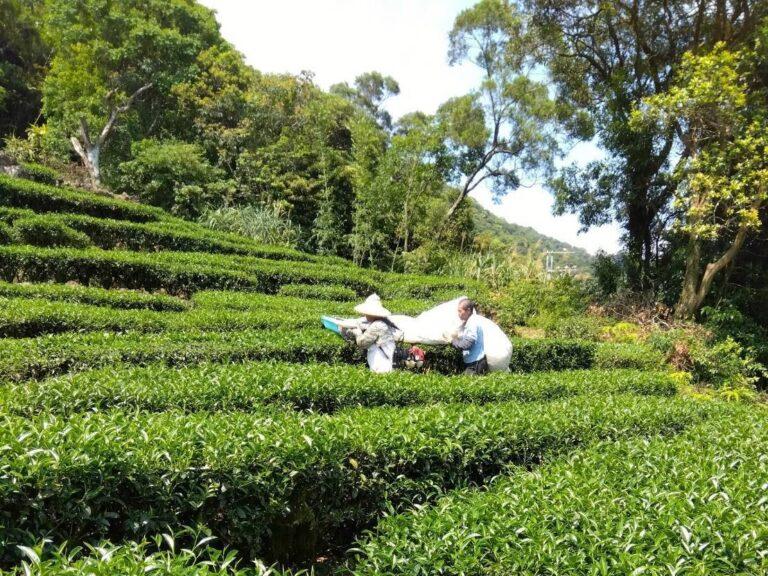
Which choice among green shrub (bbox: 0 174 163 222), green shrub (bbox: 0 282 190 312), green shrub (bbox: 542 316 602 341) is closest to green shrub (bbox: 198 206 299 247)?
green shrub (bbox: 0 174 163 222)

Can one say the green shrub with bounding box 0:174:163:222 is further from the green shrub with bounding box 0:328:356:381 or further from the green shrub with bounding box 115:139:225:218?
the green shrub with bounding box 0:328:356:381

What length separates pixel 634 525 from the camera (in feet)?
8.05

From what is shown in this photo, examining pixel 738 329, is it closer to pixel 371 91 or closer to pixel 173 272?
pixel 173 272

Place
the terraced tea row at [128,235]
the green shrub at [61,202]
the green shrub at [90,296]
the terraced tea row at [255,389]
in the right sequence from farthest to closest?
1. the green shrub at [61,202]
2. the terraced tea row at [128,235]
3. the green shrub at [90,296]
4. the terraced tea row at [255,389]

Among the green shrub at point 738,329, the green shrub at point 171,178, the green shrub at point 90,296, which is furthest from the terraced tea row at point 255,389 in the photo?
the green shrub at point 171,178

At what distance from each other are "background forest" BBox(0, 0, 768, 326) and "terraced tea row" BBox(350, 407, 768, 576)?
29.8 feet

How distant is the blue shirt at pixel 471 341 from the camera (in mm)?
6938

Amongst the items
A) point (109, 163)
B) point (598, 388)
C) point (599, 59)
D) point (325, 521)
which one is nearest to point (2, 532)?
point (325, 521)

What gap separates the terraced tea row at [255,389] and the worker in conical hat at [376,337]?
31.2 inches

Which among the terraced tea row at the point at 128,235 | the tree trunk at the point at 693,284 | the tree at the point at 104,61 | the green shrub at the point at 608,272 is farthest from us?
the tree at the point at 104,61

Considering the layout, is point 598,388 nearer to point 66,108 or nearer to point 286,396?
point 286,396

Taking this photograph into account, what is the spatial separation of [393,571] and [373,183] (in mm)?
17733

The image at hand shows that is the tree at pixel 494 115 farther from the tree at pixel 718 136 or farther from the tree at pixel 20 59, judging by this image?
the tree at pixel 20 59

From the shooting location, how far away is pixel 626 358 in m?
9.22
